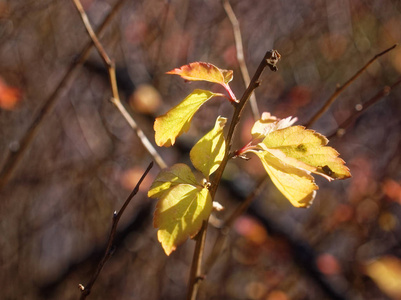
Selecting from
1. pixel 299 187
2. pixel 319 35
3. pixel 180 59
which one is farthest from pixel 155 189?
pixel 319 35

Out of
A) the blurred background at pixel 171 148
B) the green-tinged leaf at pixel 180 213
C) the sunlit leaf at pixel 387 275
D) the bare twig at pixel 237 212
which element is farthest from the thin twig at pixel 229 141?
the sunlit leaf at pixel 387 275

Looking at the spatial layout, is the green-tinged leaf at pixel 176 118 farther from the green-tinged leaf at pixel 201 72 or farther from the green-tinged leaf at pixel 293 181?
the green-tinged leaf at pixel 293 181

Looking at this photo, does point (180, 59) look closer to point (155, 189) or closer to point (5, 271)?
point (5, 271)

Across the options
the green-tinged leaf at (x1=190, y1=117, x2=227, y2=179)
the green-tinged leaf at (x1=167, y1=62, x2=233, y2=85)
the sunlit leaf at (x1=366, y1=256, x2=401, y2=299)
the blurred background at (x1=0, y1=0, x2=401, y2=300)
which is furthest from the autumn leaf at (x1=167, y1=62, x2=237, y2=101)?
the sunlit leaf at (x1=366, y1=256, x2=401, y2=299)

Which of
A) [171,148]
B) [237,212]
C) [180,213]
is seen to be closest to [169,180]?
[180,213]

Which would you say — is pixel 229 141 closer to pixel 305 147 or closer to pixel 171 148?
pixel 305 147

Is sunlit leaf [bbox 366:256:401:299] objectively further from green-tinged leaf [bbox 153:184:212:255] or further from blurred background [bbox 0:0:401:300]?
green-tinged leaf [bbox 153:184:212:255]
